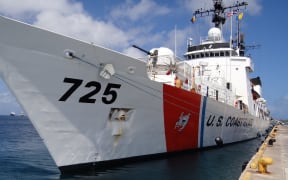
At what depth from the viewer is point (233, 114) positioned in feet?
43.5

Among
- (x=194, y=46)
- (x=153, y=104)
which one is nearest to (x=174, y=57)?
(x=153, y=104)

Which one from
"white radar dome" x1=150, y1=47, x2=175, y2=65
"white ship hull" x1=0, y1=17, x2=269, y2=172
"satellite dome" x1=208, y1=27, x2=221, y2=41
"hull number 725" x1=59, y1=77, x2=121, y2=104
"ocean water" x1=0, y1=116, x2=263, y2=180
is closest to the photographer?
"white ship hull" x1=0, y1=17, x2=269, y2=172

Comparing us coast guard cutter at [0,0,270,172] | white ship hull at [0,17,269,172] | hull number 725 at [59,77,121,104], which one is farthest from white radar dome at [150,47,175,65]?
hull number 725 at [59,77,121,104]

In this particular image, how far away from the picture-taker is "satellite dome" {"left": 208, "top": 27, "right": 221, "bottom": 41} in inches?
720

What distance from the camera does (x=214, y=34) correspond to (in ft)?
60.1

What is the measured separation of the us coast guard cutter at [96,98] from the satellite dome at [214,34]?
8.55 m

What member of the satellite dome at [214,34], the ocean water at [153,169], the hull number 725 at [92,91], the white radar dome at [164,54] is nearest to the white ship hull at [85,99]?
the hull number 725 at [92,91]

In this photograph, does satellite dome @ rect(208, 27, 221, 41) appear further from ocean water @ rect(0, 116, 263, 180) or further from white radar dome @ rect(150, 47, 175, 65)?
ocean water @ rect(0, 116, 263, 180)

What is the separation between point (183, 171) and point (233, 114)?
21.2 feet

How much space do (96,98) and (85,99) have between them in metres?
0.29

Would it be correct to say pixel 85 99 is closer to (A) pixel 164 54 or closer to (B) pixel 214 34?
(A) pixel 164 54

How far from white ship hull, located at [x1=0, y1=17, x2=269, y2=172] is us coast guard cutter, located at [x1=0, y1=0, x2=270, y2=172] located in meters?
0.02

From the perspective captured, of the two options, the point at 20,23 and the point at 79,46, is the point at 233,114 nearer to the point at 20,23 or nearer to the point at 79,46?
the point at 79,46

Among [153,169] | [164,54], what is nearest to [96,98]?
[153,169]
